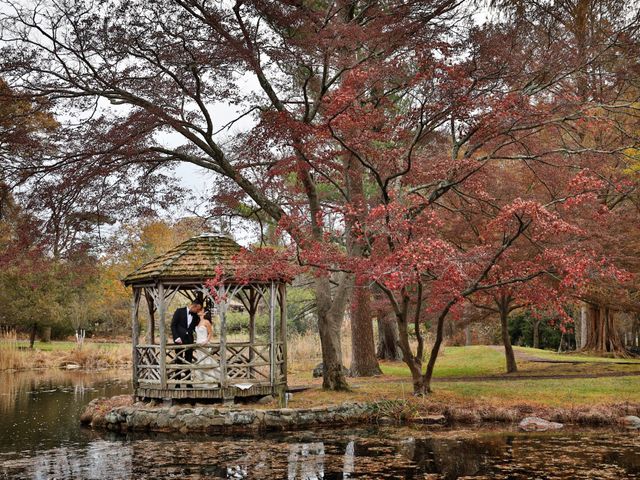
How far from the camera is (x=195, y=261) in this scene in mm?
14594

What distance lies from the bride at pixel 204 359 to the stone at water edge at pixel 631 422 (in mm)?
7665

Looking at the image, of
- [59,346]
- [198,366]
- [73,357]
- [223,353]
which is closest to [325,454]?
[223,353]

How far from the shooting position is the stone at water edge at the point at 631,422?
1196cm

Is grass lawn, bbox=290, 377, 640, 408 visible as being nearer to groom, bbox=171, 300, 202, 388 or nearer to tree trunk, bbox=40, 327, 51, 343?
groom, bbox=171, 300, 202, 388

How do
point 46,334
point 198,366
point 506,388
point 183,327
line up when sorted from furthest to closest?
point 46,334 < point 506,388 < point 183,327 < point 198,366

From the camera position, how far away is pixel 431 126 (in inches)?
574

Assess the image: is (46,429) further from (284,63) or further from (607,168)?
(607,168)

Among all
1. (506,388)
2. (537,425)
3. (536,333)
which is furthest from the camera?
(536,333)

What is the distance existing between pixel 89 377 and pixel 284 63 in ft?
51.5

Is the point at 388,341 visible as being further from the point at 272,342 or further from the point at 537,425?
the point at 537,425

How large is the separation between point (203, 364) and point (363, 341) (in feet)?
21.5

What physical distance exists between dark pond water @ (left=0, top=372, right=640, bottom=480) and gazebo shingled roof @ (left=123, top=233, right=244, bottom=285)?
323 centimetres

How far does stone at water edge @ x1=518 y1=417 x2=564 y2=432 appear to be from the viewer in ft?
39.8

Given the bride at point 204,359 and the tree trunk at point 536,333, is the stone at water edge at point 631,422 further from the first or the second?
the tree trunk at point 536,333
